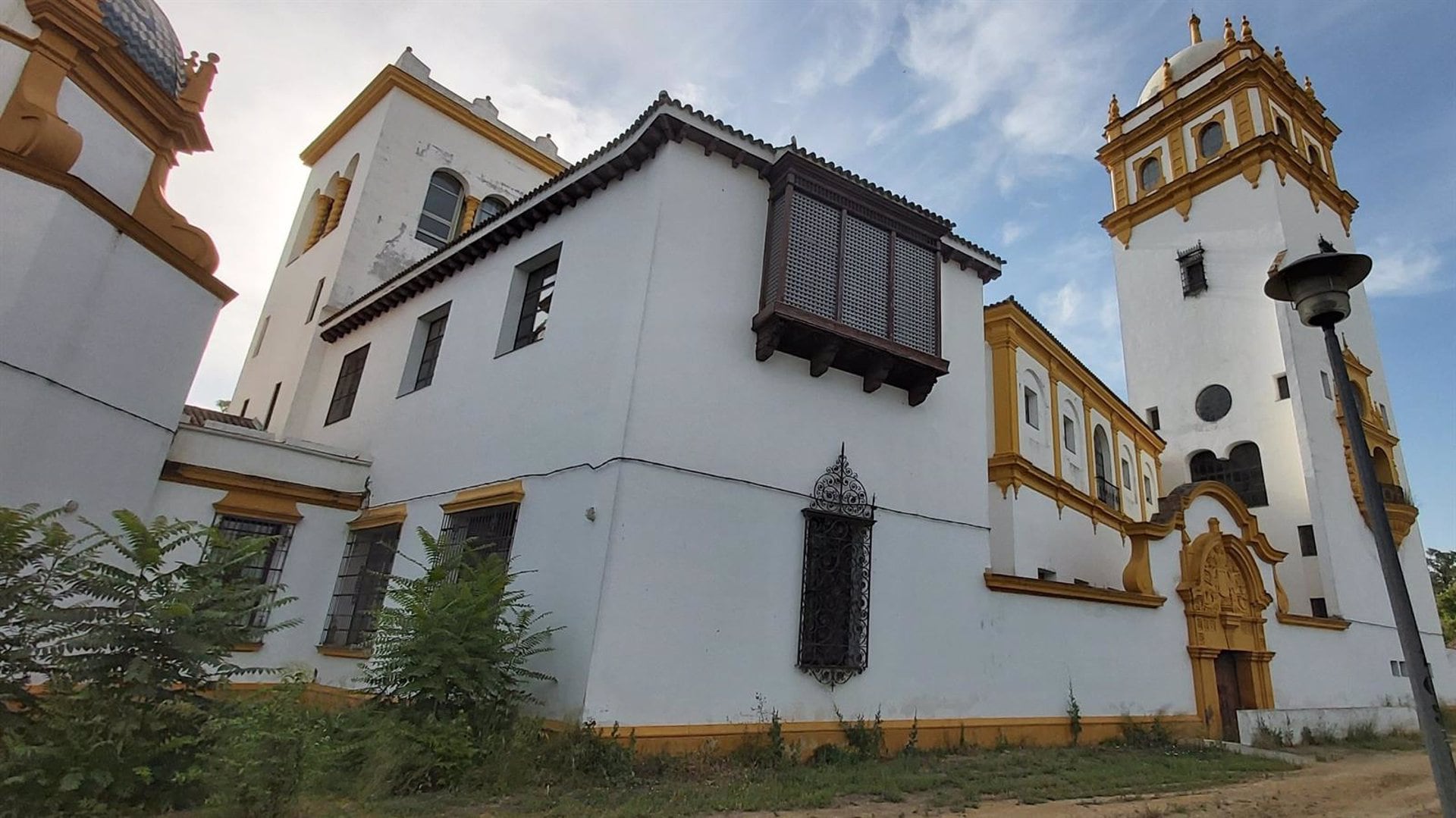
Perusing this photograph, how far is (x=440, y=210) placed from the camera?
17062 mm

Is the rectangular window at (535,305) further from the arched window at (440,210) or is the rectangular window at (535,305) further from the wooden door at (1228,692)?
the wooden door at (1228,692)

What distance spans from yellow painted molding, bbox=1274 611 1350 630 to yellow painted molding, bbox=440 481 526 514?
14.3 meters

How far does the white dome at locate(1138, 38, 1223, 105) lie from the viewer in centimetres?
2542

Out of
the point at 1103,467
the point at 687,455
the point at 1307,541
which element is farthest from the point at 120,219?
the point at 1307,541

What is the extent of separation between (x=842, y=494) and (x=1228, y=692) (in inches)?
354

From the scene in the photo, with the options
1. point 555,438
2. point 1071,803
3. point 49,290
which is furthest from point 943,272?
point 49,290

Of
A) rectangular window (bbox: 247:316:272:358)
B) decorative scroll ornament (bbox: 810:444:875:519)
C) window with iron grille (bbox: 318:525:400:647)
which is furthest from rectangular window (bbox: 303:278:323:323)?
decorative scroll ornament (bbox: 810:444:875:519)

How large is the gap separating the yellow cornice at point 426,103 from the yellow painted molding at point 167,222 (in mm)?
7094

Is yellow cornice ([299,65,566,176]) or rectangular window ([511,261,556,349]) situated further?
yellow cornice ([299,65,566,176])

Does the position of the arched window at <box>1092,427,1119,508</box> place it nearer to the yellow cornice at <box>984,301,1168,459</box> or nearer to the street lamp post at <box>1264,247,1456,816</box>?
the yellow cornice at <box>984,301,1168,459</box>

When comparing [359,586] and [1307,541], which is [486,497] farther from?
[1307,541]

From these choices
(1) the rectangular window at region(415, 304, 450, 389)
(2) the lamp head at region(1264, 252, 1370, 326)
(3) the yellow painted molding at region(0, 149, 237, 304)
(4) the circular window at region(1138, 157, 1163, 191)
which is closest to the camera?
(2) the lamp head at region(1264, 252, 1370, 326)

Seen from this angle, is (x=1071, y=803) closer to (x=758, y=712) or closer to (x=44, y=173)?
(x=758, y=712)

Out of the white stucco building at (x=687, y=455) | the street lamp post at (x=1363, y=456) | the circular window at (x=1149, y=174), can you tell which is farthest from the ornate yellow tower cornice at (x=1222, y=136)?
the street lamp post at (x=1363, y=456)
